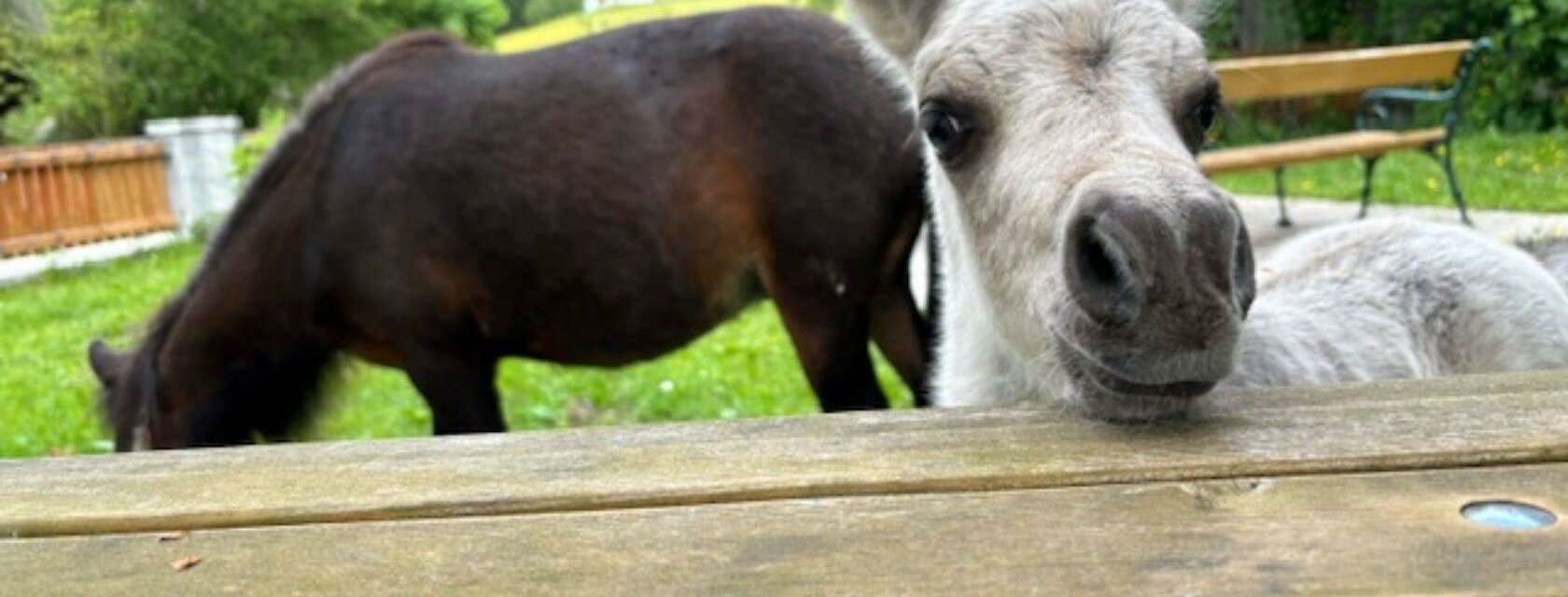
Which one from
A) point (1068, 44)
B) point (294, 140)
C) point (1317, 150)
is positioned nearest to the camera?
point (1068, 44)

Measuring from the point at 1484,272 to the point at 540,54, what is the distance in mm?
2829

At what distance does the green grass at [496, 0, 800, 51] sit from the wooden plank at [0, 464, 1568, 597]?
3250 millimetres

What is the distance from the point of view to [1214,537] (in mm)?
1063

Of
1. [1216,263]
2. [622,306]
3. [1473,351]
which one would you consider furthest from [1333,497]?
[622,306]

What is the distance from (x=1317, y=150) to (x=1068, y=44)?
6587 mm

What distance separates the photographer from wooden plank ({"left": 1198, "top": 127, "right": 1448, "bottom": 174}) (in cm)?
758

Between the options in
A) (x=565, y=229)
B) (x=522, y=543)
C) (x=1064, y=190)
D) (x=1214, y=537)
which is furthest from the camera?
(x=565, y=229)

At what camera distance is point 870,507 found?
1.21 m

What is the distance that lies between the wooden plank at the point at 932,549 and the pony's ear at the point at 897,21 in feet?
4.16

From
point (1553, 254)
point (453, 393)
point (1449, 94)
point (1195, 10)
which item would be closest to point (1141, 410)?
point (1195, 10)

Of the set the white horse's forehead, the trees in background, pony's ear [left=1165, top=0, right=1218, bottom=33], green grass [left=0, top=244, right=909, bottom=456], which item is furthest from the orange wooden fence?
the white horse's forehead

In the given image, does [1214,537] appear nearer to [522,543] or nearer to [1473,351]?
[522,543]

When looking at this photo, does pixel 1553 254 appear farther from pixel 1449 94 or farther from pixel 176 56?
pixel 176 56

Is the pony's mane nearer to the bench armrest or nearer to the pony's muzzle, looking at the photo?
the pony's muzzle
